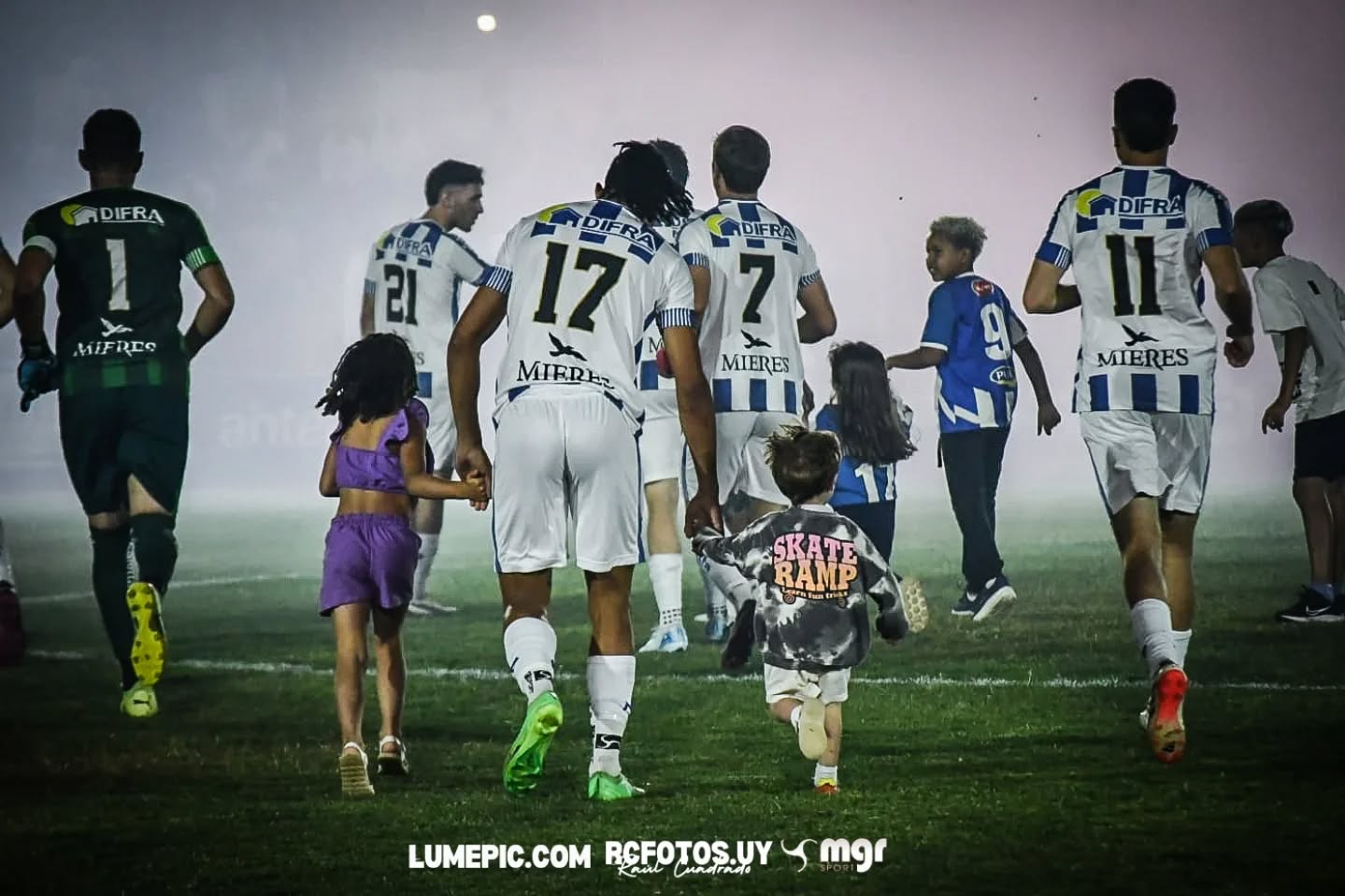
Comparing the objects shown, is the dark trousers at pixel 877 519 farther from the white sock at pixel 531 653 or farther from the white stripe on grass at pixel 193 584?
the white stripe on grass at pixel 193 584

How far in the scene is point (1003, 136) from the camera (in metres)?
7.05

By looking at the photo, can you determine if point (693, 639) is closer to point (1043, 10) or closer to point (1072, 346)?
point (1072, 346)

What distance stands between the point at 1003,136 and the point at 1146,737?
249 cm

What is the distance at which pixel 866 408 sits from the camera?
277 inches

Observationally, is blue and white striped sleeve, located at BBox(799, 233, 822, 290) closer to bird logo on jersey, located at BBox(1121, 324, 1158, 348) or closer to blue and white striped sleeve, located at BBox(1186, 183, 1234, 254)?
bird logo on jersey, located at BBox(1121, 324, 1158, 348)

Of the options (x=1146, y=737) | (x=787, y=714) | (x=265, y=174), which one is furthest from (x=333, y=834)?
(x=265, y=174)

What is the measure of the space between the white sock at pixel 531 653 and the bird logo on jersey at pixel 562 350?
27.1 inches

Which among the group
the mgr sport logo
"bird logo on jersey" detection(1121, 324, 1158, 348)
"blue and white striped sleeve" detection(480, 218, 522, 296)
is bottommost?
the mgr sport logo

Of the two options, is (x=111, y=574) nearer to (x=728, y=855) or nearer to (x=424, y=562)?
(x=424, y=562)

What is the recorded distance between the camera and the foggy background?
274 inches

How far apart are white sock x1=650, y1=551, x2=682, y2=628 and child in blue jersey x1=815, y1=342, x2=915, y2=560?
0.62 meters

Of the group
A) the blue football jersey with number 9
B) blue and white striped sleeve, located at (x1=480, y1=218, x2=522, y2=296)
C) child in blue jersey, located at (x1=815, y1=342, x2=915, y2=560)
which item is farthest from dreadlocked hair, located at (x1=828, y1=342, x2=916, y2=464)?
blue and white striped sleeve, located at (x1=480, y1=218, x2=522, y2=296)

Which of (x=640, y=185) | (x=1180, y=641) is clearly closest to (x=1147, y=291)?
(x=1180, y=641)

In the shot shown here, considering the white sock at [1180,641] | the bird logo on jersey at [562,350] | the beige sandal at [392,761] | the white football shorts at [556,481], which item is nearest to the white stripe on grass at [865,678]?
the white sock at [1180,641]
